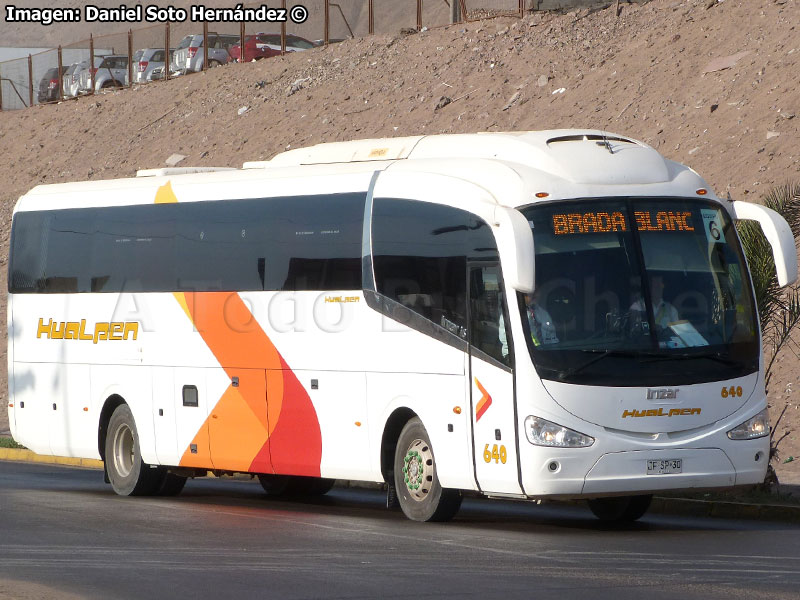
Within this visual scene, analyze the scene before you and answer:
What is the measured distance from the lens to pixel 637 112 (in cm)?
3284

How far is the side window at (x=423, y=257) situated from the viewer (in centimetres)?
1362

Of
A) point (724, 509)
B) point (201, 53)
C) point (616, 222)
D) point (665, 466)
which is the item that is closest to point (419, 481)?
point (665, 466)

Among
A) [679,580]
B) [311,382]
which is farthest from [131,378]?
[679,580]

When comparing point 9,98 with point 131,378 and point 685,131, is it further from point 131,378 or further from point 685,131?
point 131,378

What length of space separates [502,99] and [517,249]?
25222 mm

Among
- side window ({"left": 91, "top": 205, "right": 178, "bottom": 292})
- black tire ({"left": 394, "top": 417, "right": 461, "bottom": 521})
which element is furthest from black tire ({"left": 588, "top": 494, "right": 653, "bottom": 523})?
side window ({"left": 91, "top": 205, "right": 178, "bottom": 292})

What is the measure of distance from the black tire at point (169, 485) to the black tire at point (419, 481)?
4.75 metres

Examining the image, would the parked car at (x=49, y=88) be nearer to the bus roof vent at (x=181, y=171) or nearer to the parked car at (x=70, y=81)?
the parked car at (x=70, y=81)

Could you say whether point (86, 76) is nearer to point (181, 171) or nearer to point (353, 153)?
point (181, 171)

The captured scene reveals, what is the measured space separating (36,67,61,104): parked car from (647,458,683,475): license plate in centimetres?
4596

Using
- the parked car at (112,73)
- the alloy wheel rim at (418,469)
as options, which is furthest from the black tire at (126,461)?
the parked car at (112,73)

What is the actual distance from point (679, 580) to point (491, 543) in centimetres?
261

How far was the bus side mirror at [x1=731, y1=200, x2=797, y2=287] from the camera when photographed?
1344 centimetres

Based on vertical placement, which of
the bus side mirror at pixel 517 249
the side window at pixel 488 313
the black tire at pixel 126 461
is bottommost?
the black tire at pixel 126 461
